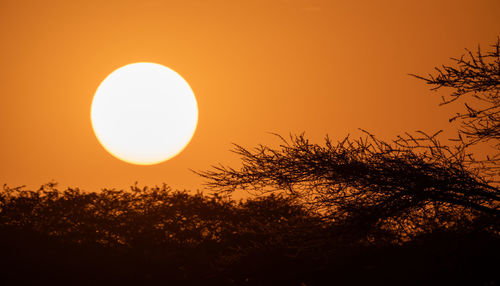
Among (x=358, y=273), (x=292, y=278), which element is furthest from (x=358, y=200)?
→ (x=292, y=278)

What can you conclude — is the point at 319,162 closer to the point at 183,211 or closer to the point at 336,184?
the point at 336,184

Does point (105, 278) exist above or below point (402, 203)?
above

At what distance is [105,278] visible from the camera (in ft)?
40.5

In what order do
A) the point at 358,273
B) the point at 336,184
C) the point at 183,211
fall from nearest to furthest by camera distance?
the point at 336,184 → the point at 358,273 → the point at 183,211

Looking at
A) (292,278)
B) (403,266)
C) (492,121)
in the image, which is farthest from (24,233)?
(492,121)

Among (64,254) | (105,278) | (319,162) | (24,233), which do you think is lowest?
(319,162)

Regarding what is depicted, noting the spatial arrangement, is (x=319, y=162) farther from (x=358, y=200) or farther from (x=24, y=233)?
(x=24, y=233)

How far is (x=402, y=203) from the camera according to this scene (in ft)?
25.7

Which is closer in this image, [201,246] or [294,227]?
[294,227]

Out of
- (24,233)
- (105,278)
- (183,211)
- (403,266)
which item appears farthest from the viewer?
(183,211)

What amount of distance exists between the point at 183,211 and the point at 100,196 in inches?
104

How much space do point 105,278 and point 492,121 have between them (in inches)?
375

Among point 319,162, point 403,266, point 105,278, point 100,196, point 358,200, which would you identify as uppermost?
point 100,196

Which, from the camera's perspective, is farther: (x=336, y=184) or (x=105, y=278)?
(x=105, y=278)
